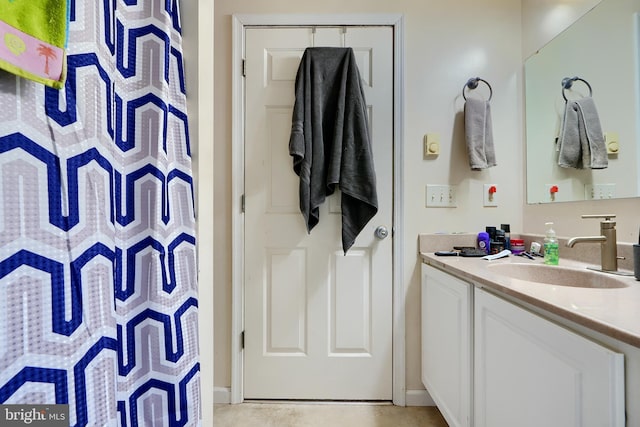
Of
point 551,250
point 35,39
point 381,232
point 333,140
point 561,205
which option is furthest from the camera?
point 381,232

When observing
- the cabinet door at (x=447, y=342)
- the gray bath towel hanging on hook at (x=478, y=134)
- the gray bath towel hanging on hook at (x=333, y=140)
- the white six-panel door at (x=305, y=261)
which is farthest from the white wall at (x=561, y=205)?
the gray bath towel hanging on hook at (x=333, y=140)

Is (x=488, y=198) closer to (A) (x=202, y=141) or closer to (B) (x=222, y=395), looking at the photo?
(A) (x=202, y=141)

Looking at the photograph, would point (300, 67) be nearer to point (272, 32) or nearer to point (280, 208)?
point (272, 32)

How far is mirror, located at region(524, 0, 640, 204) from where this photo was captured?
42.1 inches

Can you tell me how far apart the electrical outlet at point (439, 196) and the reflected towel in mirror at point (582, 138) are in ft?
1.67

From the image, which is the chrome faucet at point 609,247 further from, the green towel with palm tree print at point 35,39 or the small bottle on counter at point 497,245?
the green towel with palm tree print at point 35,39

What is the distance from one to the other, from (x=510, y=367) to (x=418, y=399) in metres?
0.93

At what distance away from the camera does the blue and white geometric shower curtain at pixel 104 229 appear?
0.43 meters

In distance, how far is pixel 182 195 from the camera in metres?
0.70

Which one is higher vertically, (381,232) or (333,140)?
(333,140)

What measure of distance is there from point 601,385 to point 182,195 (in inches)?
38.1

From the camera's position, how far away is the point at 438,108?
1.61 meters

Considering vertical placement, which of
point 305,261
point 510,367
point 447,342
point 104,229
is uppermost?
point 104,229

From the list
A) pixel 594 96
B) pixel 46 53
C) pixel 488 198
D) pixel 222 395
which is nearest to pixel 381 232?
pixel 488 198
